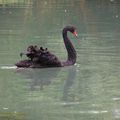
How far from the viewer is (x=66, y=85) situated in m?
8.51

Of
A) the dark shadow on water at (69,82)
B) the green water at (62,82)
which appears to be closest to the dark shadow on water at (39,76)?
the green water at (62,82)

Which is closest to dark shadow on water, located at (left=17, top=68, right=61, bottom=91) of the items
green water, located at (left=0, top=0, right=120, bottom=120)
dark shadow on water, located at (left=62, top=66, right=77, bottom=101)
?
green water, located at (left=0, top=0, right=120, bottom=120)

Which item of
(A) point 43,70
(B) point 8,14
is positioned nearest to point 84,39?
(A) point 43,70

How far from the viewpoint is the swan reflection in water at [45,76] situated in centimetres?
844

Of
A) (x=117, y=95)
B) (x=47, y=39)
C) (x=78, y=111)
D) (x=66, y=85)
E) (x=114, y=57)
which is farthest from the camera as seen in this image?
(x=47, y=39)

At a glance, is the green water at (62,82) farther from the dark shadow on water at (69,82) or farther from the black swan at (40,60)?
the black swan at (40,60)

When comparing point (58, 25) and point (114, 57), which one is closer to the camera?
point (114, 57)

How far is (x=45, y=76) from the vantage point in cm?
940

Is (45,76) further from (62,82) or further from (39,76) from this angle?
(62,82)

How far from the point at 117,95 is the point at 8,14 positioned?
1472cm

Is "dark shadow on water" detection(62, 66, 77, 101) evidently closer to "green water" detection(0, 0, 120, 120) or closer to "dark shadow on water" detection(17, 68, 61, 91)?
"green water" detection(0, 0, 120, 120)

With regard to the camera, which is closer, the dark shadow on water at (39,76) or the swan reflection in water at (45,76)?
the swan reflection in water at (45,76)

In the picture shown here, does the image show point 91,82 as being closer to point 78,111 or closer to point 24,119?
point 78,111

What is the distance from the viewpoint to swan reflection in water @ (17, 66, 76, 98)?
844 centimetres
